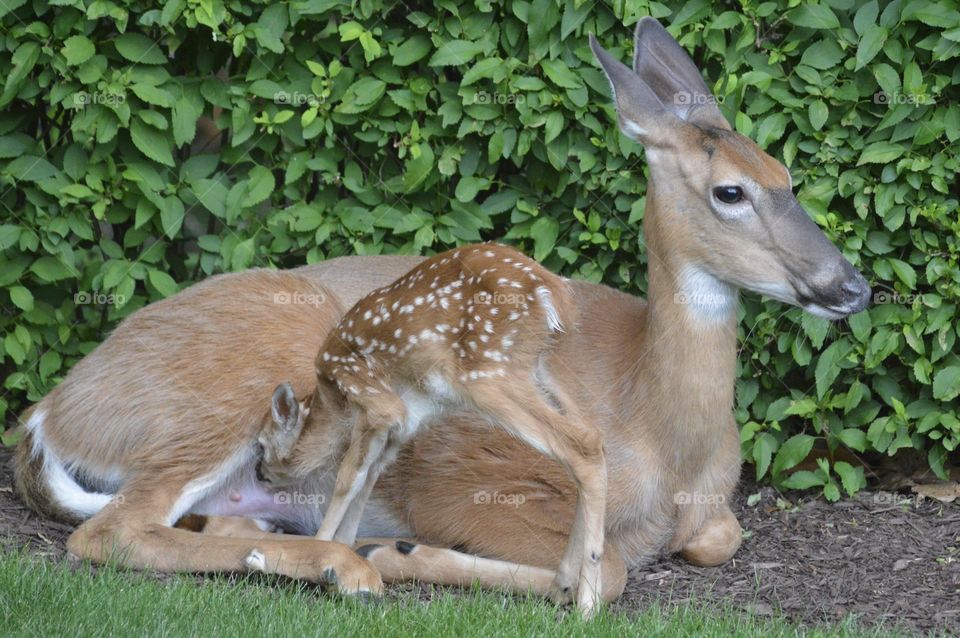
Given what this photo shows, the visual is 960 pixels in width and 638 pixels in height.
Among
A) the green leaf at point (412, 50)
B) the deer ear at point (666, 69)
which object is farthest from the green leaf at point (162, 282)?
the deer ear at point (666, 69)

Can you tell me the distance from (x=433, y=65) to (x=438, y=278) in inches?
60.3

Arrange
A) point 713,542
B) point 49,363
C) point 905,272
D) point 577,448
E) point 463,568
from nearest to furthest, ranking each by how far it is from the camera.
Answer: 1. point 577,448
2. point 463,568
3. point 713,542
4. point 905,272
5. point 49,363

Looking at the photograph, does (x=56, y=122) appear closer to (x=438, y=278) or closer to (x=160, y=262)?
(x=160, y=262)

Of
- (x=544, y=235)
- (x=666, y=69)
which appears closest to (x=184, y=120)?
(x=544, y=235)

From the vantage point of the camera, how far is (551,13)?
20.5 feet

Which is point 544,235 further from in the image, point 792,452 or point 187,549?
point 187,549

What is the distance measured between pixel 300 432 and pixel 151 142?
6.32ft

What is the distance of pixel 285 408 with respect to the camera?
5.43 meters

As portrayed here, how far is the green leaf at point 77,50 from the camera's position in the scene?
6.40 m

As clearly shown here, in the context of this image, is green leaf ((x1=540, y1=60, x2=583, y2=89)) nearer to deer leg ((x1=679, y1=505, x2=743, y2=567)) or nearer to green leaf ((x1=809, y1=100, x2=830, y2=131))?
green leaf ((x1=809, y1=100, x2=830, y2=131))

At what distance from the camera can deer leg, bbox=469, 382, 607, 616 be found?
15.9ft

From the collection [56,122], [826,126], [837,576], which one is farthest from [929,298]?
[56,122]

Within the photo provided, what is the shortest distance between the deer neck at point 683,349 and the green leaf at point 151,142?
2.55 m

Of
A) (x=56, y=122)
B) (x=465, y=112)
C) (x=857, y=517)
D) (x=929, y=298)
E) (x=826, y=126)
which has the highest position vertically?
(x=56, y=122)
